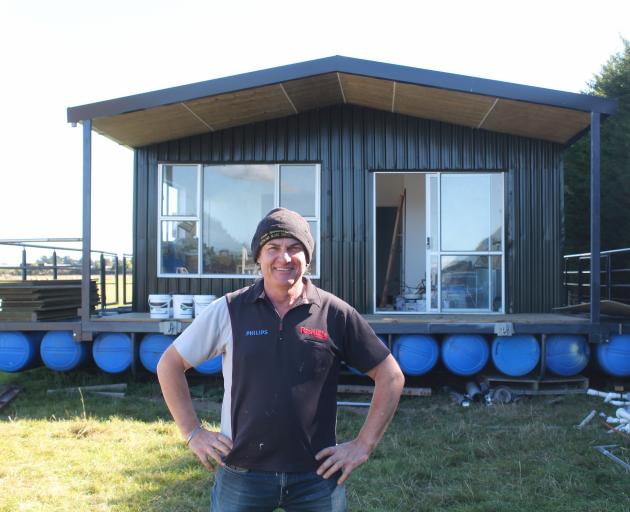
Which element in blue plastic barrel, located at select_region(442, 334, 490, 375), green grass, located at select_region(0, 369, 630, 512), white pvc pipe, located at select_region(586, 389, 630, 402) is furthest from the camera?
blue plastic barrel, located at select_region(442, 334, 490, 375)

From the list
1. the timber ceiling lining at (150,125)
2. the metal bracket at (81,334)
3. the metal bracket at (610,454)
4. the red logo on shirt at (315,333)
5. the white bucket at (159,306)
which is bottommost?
the metal bracket at (610,454)

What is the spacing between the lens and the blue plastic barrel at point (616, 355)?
22.0 feet

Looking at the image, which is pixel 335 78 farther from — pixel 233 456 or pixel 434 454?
pixel 233 456

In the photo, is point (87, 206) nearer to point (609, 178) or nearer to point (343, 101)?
point (343, 101)

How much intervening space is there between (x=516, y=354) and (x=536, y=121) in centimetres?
291

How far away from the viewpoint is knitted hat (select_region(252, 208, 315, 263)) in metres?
2.17

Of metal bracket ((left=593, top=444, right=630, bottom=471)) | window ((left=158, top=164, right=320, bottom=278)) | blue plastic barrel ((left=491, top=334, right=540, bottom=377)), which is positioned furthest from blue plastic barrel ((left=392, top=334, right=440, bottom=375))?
metal bracket ((left=593, top=444, right=630, bottom=471))

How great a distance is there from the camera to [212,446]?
2090mm

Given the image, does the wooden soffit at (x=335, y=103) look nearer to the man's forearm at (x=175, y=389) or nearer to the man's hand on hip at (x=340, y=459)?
the man's forearm at (x=175, y=389)

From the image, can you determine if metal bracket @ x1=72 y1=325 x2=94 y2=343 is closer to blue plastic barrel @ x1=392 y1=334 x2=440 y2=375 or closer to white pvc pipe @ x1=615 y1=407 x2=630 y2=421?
blue plastic barrel @ x1=392 y1=334 x2=440 y2=375

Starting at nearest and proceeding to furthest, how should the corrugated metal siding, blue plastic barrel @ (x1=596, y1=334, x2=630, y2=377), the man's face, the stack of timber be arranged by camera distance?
the man's face, blue plastic barrel @ (x1=596, y1=334, x2=630, y2=377), the stack of timber, the corrugated metal siding

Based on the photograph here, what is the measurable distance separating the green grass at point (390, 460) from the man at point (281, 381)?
193cm

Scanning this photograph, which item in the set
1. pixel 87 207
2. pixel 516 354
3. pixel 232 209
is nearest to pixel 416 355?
pixel 516 354

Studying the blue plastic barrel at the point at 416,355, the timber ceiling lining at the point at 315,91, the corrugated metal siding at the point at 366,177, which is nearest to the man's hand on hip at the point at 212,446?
the blue plastic barrel at the point at 416,355
